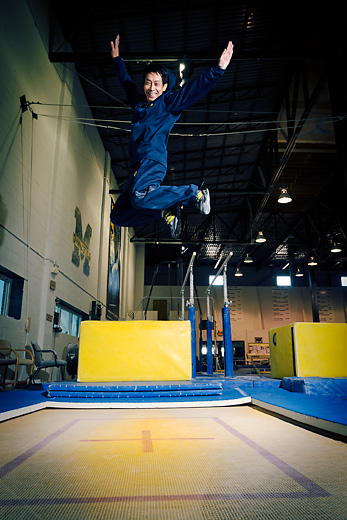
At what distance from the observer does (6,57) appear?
17.4 feet

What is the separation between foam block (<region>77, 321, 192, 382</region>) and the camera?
13.6ft

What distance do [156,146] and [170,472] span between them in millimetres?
2251

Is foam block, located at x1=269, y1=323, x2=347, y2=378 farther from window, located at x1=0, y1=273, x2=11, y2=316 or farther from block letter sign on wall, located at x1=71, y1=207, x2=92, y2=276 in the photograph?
block letter sign on wall, located at x1=71, y1=207, x2=92, y2=276

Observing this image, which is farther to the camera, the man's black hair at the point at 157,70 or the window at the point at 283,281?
the window at the point at 283,281

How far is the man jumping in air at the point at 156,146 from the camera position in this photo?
8.87 ft

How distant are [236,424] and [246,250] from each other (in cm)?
1631

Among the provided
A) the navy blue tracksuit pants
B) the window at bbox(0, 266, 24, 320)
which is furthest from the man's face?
the window at bbox(0, 266, 24, 320)

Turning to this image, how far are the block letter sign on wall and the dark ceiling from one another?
2427 millimetres

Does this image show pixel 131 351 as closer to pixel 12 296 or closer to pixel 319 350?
pixel 319 350

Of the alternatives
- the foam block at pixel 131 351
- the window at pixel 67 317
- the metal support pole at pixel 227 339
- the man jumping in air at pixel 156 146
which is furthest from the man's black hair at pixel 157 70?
the window at pixel 67 317

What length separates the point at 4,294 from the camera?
227 inches

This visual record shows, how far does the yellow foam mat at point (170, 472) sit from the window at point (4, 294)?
381cm

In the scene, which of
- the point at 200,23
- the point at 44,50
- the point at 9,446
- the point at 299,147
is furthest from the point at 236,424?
the point at 299,147

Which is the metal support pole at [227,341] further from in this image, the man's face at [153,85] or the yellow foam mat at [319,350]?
the man's face at [153,85]
